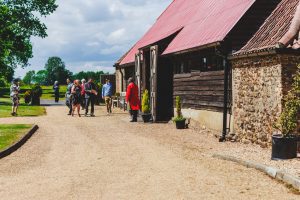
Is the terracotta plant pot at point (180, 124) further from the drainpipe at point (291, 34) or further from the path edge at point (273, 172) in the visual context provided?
the path edge at point (273, 172)

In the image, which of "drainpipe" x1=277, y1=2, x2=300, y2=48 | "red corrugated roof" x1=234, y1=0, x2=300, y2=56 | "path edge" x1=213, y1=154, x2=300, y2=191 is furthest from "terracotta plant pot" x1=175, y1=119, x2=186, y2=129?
"path edge" x1=213, y1=154, x2=300, y2=191

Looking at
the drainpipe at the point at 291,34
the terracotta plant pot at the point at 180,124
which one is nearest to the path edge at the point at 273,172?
the drainpipe at the point at 291,34

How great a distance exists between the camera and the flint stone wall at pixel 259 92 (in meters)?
11.4

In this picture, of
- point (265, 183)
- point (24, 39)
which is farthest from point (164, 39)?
point (24, 39)

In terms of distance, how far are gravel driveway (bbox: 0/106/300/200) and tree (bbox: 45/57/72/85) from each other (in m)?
129

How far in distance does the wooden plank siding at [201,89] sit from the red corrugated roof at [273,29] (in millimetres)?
1832

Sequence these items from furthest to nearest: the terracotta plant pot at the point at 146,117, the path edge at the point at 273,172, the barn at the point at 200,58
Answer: the terracotta plant pot at the point at 146,117
the barn at the point at 200,58
the path edge at the point at 273,172

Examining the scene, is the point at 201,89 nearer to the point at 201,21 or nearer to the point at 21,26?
the point at 201,21

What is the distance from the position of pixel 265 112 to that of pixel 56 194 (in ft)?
22.5

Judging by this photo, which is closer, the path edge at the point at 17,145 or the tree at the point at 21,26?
the path edge at the point at 17,145

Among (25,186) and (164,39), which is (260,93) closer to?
(25,186)

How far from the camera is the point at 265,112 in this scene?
1223 centimetres

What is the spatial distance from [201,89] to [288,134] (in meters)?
7.02

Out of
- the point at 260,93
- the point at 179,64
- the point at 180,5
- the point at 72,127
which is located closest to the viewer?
the point at 260,93
